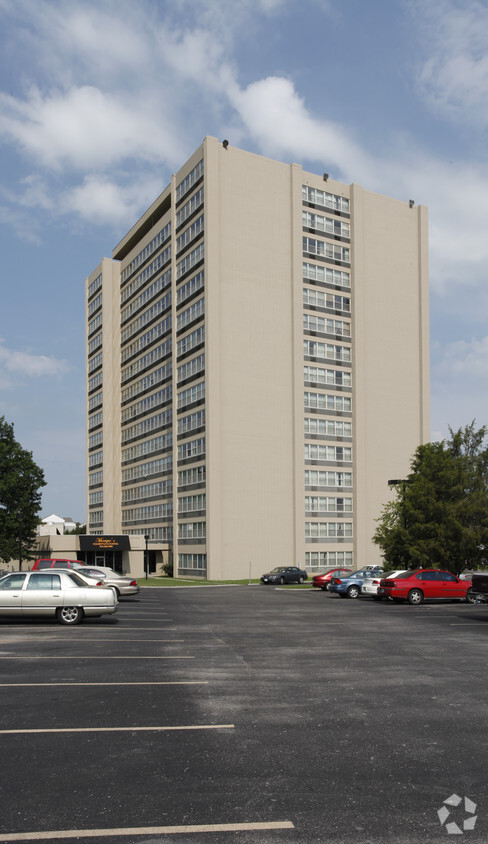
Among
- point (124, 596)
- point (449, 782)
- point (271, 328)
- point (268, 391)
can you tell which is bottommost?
point (124, 596)

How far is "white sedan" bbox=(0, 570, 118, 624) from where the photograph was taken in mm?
20172

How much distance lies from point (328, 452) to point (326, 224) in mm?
22317

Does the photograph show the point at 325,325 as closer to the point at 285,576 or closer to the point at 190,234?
the point at 190,234

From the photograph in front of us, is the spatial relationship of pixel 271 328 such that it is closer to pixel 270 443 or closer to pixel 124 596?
pixel 270 443

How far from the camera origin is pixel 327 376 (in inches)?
2643

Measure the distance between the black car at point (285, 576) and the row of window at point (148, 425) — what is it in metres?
24.0

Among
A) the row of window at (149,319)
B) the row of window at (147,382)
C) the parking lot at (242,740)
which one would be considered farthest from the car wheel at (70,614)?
the row of window at (149,319)

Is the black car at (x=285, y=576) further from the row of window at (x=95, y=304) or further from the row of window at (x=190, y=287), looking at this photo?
the row of window at (x=95, y=304)

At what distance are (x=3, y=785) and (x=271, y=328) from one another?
192ft

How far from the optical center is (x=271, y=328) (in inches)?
2511

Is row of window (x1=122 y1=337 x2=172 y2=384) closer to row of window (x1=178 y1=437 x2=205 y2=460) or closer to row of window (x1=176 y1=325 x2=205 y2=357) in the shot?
row of window (x1=176 y1=325 x2=205 y2=357)

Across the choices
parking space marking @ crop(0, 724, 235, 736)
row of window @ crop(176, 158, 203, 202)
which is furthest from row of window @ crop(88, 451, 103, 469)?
parking space marking @ crop(0, 724, 235, 736)

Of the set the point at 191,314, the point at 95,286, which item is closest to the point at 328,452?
the point at 191,314

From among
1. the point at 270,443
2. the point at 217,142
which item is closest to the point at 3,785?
the point at 270,443
